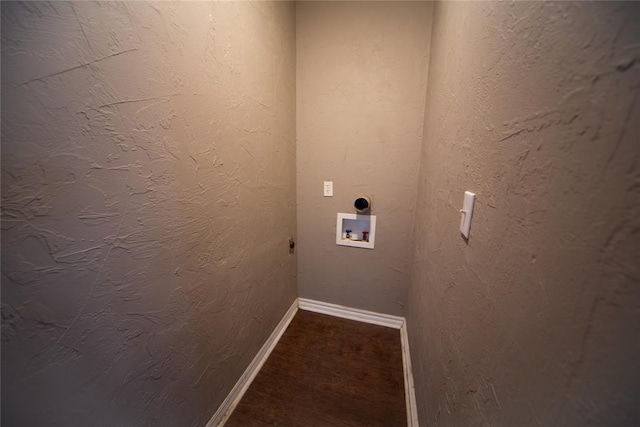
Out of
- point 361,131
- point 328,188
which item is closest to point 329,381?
point 328,188

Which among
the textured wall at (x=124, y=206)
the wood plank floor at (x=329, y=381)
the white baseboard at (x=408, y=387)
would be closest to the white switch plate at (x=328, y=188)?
the textured wall at (x=124, y=206)

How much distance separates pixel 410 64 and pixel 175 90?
136 cm

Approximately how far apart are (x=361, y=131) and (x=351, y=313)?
1.42 metres

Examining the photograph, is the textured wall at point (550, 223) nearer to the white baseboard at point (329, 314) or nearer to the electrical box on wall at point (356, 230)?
the white baseboard at point (329, 314)

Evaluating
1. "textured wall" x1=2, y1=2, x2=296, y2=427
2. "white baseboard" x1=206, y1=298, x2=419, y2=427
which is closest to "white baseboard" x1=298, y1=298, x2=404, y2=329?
"white baseboard" x1=206, y1=298, x2=419, y2=427

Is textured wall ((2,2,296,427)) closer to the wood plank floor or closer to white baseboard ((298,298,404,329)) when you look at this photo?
the wood plank floor

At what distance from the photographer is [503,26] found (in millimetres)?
459

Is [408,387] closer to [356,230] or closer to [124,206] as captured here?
[356,230]

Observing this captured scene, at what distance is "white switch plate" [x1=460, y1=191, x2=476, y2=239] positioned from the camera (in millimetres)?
575

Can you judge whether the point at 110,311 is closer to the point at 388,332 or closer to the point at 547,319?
the point at 547,319

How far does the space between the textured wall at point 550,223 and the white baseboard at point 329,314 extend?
0.69 meters

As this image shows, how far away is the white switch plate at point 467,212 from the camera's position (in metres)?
0.57

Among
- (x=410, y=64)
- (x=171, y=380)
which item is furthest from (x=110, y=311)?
(x=410, y=64)

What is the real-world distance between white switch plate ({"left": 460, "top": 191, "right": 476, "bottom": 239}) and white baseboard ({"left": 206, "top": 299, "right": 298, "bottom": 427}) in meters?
1.32
